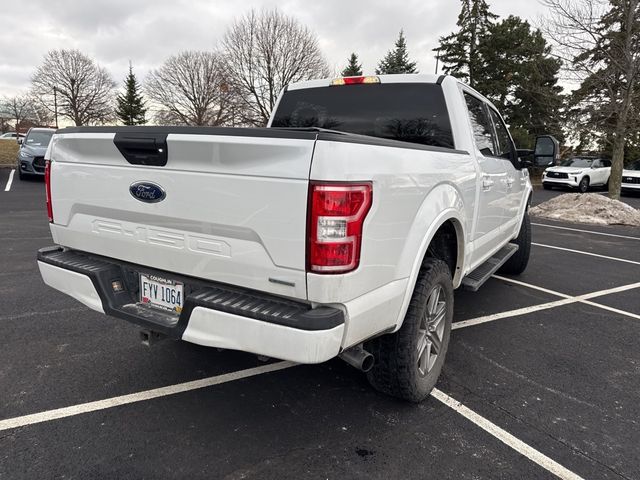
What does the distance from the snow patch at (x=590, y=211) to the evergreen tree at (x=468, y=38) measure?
71.8ft

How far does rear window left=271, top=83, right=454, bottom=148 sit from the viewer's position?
11.0 feet

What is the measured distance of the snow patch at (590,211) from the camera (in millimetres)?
11219

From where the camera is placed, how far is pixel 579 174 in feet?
64.4

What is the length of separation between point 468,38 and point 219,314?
35354mm

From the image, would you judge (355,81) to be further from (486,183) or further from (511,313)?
(511,313)

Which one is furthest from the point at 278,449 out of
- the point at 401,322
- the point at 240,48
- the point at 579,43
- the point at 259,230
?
the point at 240,48

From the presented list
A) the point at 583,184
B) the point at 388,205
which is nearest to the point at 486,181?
the point at 388,205

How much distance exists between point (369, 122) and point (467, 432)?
7.67 feet

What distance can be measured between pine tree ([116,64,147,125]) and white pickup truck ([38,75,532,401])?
46.6 meters

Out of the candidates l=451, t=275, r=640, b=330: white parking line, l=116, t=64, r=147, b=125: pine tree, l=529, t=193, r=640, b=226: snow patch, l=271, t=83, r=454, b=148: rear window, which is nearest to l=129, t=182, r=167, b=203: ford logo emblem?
l=271, t=83, r=454, b=148: rear window

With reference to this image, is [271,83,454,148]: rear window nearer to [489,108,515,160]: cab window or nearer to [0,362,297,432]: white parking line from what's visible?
[489,108,515,160]: cab window

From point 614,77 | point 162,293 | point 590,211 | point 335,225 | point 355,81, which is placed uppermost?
point 614,77

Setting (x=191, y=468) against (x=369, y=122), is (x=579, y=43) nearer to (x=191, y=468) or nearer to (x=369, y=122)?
(x=369, y=122)

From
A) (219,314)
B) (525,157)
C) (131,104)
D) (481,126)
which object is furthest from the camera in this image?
(131,104)
